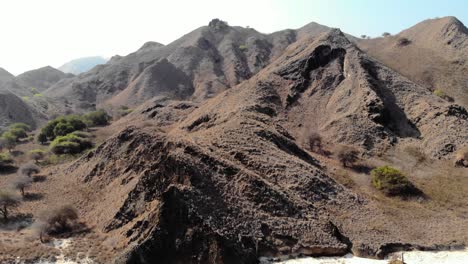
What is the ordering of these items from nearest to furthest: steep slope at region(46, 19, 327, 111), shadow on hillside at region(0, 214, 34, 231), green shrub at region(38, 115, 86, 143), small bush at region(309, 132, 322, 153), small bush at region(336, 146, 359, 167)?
shadow on hillside at region(0, 214, 34, 231), small bush at region(336, 146, 359, 167), small bush at region(309, 132, 322, 153), green shrub at region(38, 115, 86, 143), steep slope at region(46, 19, 327, 111)

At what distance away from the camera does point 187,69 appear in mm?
121375

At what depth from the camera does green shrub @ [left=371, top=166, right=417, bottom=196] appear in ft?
107

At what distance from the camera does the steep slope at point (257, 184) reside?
2386 centimetres

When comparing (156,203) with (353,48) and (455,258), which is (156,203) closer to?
(455,258)

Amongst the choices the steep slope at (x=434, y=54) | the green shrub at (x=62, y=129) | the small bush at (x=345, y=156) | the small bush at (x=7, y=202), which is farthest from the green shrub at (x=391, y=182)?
the green shrub at (x=62, y=129)

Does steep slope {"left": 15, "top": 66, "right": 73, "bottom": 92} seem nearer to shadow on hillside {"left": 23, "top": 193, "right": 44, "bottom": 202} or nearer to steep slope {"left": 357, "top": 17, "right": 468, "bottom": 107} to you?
steep slope {"left": 357, "top": 17, "right": 468, "bottom": 107}

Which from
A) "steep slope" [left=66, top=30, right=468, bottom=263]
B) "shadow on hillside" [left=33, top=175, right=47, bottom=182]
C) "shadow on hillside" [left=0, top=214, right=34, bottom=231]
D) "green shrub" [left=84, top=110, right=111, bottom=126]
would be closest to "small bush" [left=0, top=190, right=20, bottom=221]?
"shadow on hillside" [left=0, top=214, right=34, bottom=231]

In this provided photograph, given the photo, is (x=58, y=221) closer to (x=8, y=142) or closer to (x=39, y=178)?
(x=39, y=178)

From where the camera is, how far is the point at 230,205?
25938 mm

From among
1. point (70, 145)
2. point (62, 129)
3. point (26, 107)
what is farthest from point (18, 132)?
point (70, 145)

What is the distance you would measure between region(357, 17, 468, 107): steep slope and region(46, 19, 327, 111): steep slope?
128 feet

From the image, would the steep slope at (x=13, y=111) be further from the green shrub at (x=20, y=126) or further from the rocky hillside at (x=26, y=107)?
the green shrub at (x=20, y=126)

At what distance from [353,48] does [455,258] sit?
44.2 metres

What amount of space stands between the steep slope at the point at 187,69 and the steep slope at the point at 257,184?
178 ft
